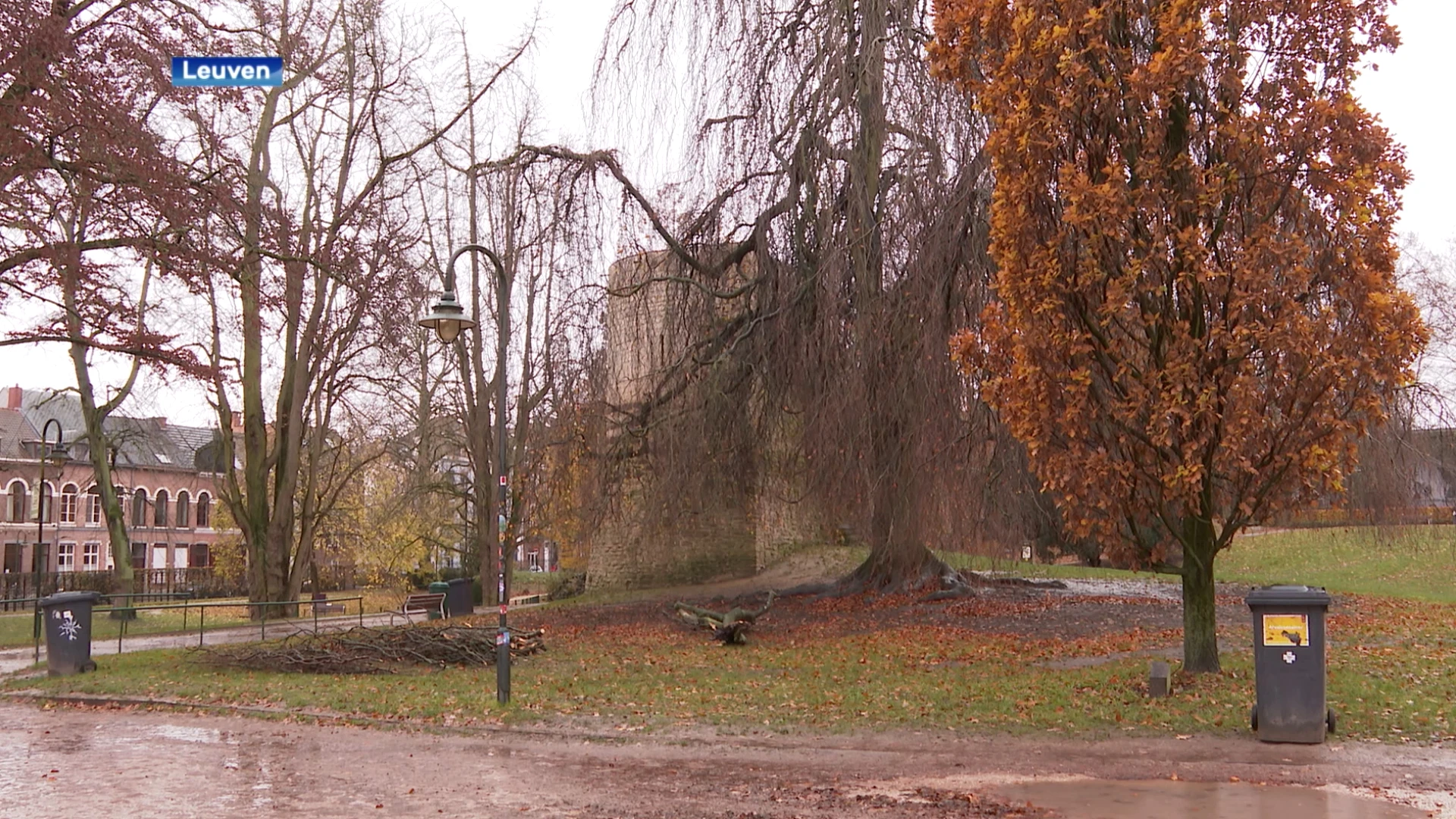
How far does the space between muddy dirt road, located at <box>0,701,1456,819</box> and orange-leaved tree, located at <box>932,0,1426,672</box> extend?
8.69 feet

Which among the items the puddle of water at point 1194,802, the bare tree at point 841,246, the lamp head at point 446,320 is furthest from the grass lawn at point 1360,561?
the lamp head at point 446,320

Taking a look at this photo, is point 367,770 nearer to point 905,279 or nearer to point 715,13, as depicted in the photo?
point 905,279

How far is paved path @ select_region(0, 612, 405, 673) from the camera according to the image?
57.2 ft

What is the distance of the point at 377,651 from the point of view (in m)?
14.5

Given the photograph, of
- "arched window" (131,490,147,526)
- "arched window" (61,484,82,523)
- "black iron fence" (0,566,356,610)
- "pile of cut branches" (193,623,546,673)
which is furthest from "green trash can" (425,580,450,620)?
"arched window" (131,490,147,526)

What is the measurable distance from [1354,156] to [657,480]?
9.48m

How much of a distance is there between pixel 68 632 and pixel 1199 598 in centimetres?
Result: 1363

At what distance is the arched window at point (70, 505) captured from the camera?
54938mm

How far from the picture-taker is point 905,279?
47.5ft

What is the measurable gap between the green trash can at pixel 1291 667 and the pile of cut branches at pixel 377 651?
9410 millimetres

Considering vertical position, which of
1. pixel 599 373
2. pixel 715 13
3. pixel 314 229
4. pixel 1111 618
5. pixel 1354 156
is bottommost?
pixel 1111 618

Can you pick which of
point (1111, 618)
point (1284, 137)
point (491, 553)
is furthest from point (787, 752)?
point (491, 553)

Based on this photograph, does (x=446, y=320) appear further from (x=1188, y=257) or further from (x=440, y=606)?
(x=440, y=606)
